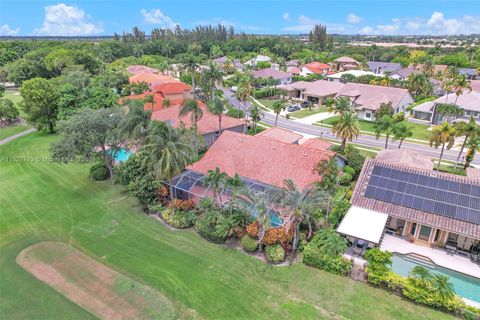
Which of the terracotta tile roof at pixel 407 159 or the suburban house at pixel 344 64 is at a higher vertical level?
the suburban house at pixel 344 64

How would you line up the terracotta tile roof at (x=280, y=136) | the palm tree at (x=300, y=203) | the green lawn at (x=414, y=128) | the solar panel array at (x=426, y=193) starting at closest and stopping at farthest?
the palm tree at (x=300, y=203), the solar panel array at (x=426, y=193), the terracotta tile roof at (x=280, y=136), the green lawn at (x=414, y=128)

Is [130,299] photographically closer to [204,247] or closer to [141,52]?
[204,247]

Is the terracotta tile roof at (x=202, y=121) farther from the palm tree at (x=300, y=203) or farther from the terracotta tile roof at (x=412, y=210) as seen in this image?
the palm tree at (x=300, y=203)

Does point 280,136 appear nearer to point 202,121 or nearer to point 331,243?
point 202,121

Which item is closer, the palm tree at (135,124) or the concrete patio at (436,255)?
the concrete patio at (436,255)

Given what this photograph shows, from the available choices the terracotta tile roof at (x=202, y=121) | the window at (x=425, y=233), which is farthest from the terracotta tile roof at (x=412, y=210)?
the terracotta tile roof at (x=202, y=121)

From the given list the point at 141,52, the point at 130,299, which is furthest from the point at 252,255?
the point at 141,52

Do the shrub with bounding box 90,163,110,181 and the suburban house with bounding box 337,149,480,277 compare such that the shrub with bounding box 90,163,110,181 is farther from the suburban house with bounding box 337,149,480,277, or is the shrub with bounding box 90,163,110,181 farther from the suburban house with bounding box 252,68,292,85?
the suburban house with bounding box 252,68,292,85
